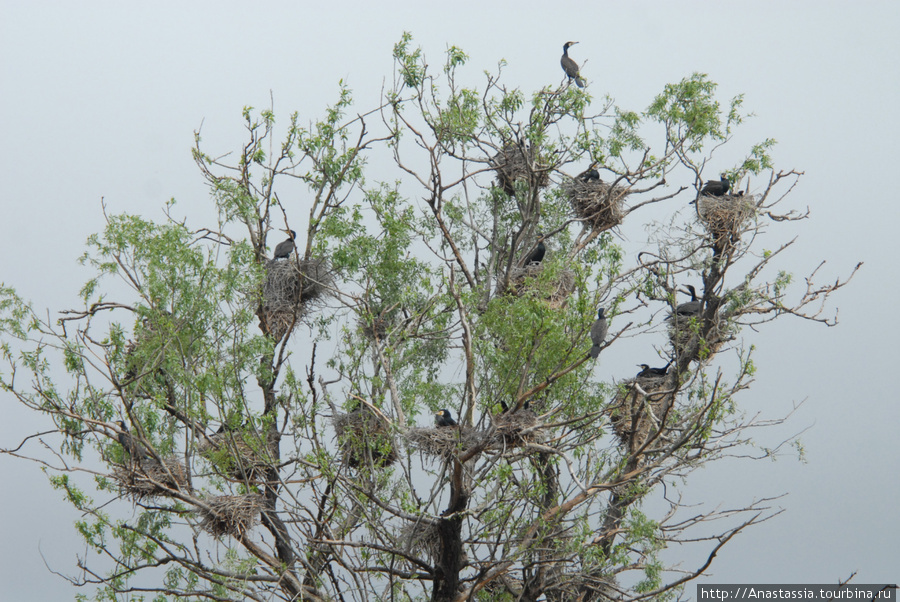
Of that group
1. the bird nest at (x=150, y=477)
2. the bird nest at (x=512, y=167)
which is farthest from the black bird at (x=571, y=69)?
the bird nest at (x=150, y=477)

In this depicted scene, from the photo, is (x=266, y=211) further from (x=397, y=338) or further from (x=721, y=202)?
(x=721, y=202)

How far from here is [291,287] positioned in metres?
12.5

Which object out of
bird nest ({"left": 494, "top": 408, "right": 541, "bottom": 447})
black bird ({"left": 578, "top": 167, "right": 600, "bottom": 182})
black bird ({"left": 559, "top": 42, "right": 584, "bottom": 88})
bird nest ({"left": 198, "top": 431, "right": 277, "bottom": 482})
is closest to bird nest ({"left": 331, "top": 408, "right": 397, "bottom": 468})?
bird nest ({"left": 198, "top": 431, "right": 277, "bottom": 482})

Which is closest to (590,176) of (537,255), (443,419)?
(537,255)

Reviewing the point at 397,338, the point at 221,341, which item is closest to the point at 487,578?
the point at 397,338

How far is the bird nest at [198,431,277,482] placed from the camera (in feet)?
32.3

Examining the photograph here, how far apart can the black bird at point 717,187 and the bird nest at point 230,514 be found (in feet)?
24.2

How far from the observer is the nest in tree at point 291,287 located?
12414 millimetres

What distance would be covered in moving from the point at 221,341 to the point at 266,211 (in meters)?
3.02

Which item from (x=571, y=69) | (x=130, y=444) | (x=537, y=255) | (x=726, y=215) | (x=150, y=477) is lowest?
(x=150, y=477)

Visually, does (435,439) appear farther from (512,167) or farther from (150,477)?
(512,167)

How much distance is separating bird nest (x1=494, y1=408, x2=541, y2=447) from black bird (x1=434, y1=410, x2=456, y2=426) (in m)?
1.09

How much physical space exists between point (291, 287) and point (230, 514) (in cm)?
327

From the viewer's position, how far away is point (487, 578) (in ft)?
32.6
